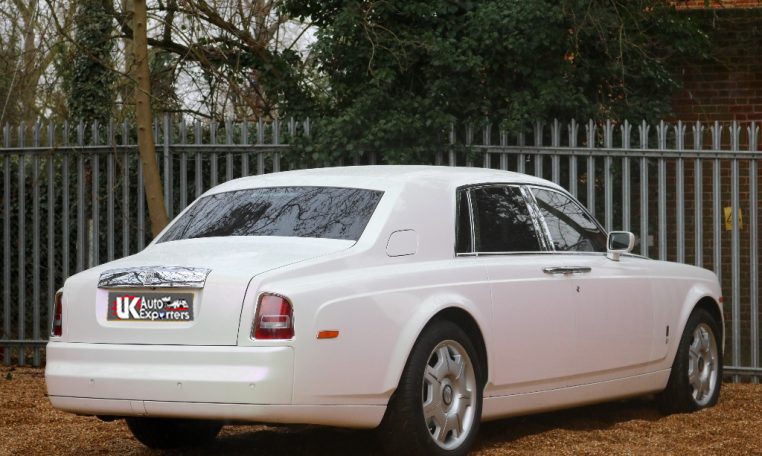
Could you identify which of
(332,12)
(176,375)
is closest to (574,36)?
(332,12)

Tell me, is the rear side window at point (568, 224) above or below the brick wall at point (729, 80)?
below

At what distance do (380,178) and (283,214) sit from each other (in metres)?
0.56

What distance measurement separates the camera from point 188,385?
6.01 metres

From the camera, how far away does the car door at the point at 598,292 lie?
7949 millimetres

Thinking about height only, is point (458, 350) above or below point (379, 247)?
below

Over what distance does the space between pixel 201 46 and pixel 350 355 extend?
7793 millimetres

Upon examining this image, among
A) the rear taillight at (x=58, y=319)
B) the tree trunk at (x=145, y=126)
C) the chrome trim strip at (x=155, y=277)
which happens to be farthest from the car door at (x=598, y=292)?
the tree trunk at (x=145, y=126)

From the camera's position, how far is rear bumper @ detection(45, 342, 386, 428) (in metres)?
5.92

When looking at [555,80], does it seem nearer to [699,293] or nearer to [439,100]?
[439,100]

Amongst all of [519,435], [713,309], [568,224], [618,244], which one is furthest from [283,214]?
[713,309]

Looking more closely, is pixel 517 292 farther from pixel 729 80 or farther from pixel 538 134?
pixel 729 80

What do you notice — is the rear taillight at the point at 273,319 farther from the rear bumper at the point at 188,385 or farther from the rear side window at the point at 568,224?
the rear side window at the point at 568,224

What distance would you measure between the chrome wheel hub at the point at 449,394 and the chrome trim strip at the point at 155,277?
123 cm

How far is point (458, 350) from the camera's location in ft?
22.5
